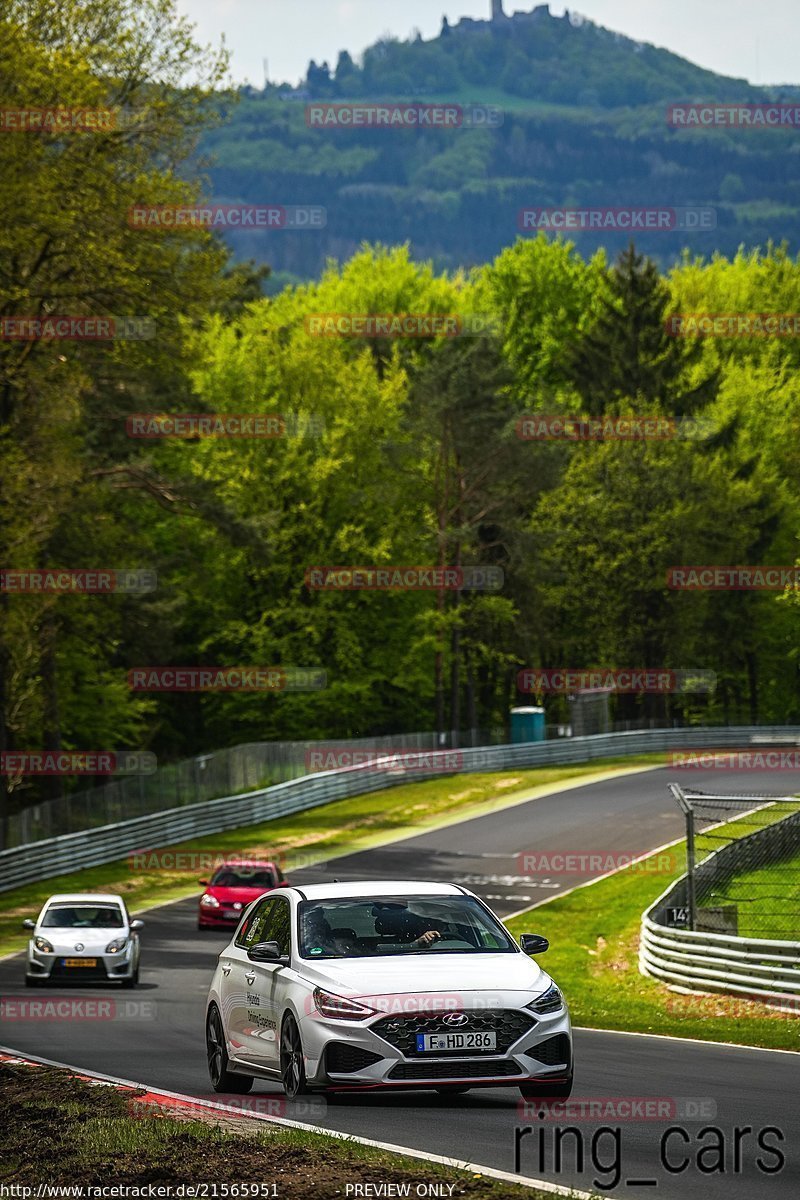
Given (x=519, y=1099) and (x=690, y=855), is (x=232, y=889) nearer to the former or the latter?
(x=690, y=855)

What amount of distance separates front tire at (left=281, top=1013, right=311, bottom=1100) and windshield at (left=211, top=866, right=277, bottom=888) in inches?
927

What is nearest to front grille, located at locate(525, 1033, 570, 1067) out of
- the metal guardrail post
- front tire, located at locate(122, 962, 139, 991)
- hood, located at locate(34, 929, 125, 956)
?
the metal guardrail post

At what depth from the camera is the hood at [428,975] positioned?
11.1 meters

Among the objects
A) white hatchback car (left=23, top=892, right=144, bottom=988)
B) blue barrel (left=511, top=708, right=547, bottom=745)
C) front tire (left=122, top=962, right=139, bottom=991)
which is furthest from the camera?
blue barrel (left=511, top=708, right=547, bottom=745)

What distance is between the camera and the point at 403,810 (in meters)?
52.4

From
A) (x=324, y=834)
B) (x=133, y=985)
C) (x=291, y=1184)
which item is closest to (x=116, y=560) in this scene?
(x=324, y=834)

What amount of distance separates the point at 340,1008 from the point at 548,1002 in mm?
1301

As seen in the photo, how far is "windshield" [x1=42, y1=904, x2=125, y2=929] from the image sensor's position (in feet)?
89.8

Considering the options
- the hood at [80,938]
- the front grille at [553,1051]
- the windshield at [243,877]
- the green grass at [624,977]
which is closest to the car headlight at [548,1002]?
the front grille at [553,1051]

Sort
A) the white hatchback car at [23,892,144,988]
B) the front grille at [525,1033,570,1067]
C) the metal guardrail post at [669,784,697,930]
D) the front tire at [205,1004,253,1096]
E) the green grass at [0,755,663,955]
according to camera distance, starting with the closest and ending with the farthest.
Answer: the front grille at [525,1033,570,1067]
the front tire at [205,1004,253,1096]
the metal guardrail post at [669,784,697,930]
the white hatchback car at [23,892,144,988]
the green grass at [0,755,663,955]

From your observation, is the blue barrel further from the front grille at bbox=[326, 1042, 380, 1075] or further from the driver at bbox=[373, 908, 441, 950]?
the front grille at bbox=[326, 1042, 380, 1075]

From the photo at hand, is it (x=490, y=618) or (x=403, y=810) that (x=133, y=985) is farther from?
(x=490, y=618)

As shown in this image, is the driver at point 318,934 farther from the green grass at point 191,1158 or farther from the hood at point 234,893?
the hood at point 234,893

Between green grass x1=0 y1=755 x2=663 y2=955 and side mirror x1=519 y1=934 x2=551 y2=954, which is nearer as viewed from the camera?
side mirror x1=519 y1=934 x2=551 y2=954
